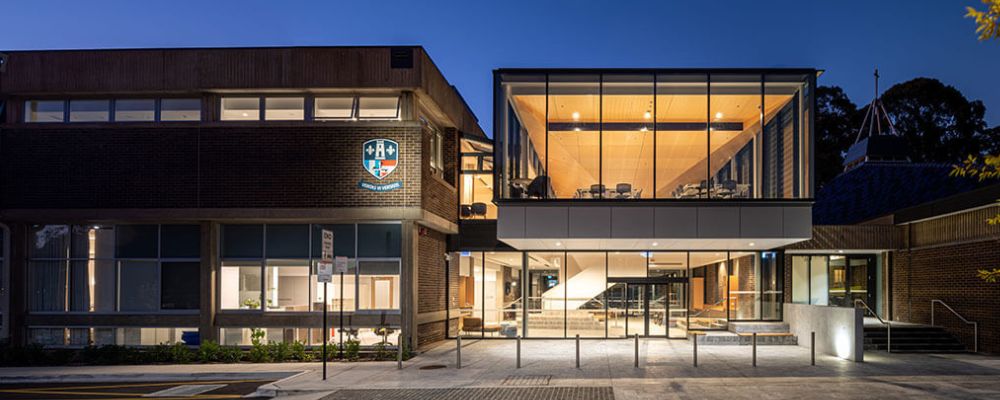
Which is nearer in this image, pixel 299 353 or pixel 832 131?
pixel 299 353

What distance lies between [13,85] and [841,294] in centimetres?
2644

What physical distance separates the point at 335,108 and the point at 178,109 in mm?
4321

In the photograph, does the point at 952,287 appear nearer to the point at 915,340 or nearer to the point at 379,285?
the point at 915,340

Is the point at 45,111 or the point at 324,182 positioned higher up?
the point at 45,111

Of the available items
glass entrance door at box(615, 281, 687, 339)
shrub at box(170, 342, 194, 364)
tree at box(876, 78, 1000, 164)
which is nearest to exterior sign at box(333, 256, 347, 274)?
shrub at box(170, 342, 194, 364)

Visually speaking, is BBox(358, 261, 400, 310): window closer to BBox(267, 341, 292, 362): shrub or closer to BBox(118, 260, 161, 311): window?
BBox(267, 341, 292, 362): shrub

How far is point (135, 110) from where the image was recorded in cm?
2234

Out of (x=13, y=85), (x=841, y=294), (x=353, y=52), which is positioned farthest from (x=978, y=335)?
(x=13, y=85)

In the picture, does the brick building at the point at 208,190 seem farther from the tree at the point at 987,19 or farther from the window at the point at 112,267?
the tree at the point at 987,19

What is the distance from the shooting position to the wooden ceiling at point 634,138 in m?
22.9

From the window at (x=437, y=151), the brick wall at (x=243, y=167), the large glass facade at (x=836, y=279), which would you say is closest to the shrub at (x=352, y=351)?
the brick wall at (x=243, y=167)

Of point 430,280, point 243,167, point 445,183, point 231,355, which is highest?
point 243,167

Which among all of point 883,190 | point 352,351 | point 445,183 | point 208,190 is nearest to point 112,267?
point 208,190

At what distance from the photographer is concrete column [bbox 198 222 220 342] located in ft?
72.1
